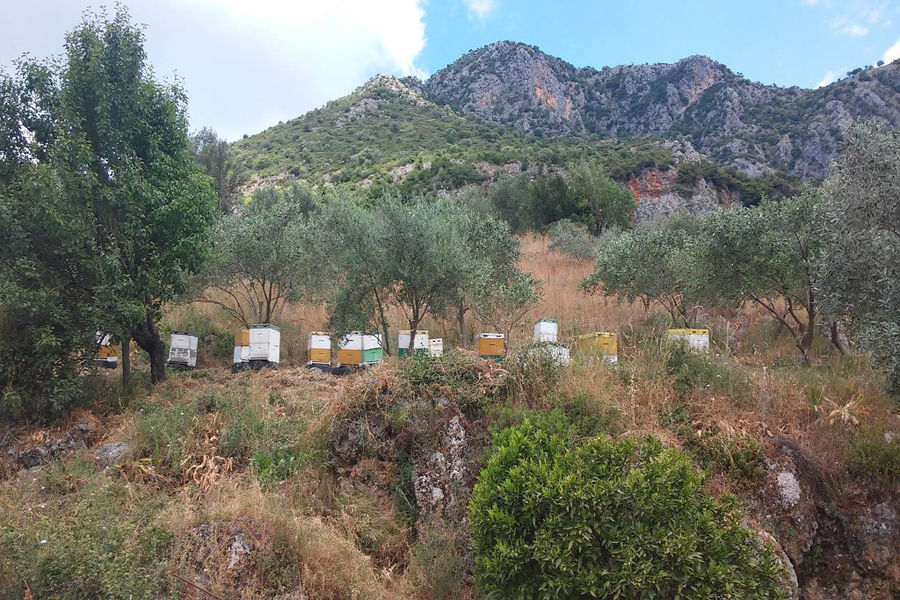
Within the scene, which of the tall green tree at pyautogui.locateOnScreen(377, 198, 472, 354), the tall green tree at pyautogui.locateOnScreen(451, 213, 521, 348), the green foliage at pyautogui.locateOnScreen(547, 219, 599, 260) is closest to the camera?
the tall green tree at pyautogui.locateOnScreen(377, 198, 472, 354)

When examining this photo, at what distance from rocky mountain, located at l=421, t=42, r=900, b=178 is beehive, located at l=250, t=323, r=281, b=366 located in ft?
196

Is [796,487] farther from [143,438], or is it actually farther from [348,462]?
[143,438]

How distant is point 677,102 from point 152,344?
296ft

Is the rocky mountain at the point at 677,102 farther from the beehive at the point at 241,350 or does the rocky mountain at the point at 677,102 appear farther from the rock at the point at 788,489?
the rock at the point at 788,489

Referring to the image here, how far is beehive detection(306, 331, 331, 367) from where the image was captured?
13.1 meters

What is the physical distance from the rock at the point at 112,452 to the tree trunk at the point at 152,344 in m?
3.27

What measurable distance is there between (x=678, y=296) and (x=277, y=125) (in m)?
72.4

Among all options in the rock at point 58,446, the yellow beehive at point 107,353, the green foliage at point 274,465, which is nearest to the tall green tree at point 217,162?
the yellow beehive at point 107,353

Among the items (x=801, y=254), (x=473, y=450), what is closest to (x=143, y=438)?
(x=473, y=450)

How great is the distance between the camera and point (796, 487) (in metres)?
6.08

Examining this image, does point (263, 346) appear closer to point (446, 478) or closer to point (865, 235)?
point (446, 478)

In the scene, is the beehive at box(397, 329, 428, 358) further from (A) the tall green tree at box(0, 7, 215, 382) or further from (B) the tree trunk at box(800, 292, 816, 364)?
(B) the tree trunk at box(800, 292, 816, 364)

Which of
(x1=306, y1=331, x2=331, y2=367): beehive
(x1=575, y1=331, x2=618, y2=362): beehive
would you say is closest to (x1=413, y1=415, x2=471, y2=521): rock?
(x1=575, y1=331, x2=618, y2=362): beehive

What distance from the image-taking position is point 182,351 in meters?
13.2
